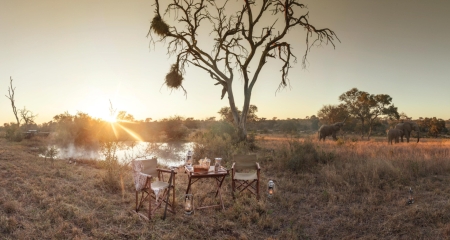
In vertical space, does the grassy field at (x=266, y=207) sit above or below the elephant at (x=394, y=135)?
below

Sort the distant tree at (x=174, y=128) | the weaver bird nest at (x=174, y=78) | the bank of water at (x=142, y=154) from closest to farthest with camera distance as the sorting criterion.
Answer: the bank of water at (x=142, y=154) → the weaver bird nest at (x=174, y=78) → the distant tree at (x=174, y=128)

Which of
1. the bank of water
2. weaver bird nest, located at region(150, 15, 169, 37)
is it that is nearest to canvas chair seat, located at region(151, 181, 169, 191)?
the bank of water

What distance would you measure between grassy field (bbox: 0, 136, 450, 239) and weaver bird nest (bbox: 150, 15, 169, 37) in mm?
7334

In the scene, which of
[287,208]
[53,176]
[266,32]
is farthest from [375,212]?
[266,32]

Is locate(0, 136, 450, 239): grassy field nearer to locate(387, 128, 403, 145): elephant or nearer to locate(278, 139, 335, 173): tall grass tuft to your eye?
locate(278, 139, 335, 173): tall grass tuft

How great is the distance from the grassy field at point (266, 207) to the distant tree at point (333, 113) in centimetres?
2079

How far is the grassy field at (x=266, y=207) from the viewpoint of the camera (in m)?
4.04

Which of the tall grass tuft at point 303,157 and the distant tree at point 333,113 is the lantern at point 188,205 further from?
the distant tree at point 333,113

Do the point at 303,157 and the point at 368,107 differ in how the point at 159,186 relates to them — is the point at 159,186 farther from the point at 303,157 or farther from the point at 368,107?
the point at 368,107

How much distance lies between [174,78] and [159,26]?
2.31 m

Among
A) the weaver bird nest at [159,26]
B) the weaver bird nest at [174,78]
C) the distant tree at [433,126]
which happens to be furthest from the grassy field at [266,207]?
the distant tree at [433,126]

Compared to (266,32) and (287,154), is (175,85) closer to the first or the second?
(266,32)

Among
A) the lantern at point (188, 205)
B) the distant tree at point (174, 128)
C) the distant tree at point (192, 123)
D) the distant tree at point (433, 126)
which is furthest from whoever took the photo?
the distant tree at point (192, 123)

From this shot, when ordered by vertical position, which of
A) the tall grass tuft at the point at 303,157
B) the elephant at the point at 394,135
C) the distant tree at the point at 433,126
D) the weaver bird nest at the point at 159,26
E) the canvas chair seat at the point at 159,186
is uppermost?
the weaver bird nest at the point at 159,26
